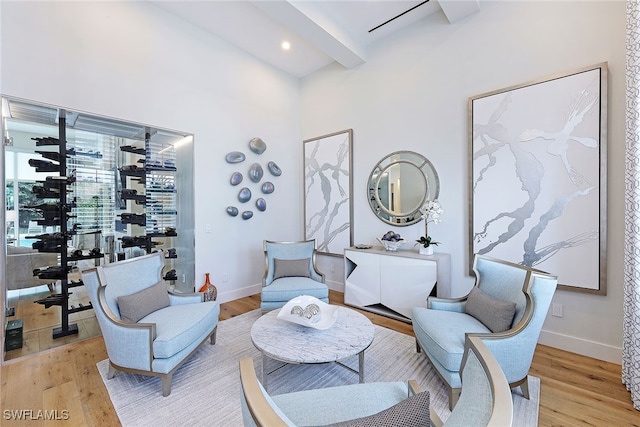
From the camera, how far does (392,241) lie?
3.46 meters

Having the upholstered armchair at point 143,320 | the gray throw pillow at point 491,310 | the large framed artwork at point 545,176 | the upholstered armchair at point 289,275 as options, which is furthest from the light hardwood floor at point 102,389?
the upholstered armchair at point 289,275

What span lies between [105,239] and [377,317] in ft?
11.0

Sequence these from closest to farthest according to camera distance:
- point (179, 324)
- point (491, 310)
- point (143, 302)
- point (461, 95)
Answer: point (491, 310)
point (179, 324)
point (143, 302)
point (461, 95)

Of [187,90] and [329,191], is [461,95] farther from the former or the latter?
[187,90]

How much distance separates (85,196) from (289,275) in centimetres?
245

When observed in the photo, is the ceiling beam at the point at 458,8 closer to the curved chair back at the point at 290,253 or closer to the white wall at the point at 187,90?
the white wall at the point at 187,90

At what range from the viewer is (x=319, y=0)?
3047mm

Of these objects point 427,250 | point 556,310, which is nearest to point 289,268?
point 427,250

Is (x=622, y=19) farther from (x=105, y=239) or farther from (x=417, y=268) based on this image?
(x=105, y=239)

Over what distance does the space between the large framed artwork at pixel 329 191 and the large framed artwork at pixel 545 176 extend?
1.76 m

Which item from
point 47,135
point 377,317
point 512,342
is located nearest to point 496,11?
point 512,342

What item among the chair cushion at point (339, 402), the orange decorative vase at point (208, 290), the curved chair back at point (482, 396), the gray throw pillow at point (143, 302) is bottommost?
the orange decorative vase at point (208, 290)

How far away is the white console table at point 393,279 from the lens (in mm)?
3002

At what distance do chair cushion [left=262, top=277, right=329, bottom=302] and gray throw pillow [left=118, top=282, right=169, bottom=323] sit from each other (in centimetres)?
100
